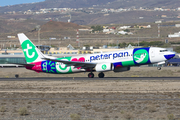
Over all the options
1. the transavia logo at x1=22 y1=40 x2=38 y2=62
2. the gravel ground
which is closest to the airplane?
the transavia logo at x1=22 y1=40 x2=38 y2=62

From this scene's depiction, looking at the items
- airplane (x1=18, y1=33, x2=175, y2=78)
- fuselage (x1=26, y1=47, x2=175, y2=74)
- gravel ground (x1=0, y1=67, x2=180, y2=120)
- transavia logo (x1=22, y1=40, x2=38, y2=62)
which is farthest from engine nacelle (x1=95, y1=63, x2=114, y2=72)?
gravel ground (x1=0, y1=67, x2=180, y2=120)

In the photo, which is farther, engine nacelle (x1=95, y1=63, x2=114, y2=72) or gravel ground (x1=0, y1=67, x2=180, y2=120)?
engine nacelle (x1=95, y1=63, x2=114, y2=72)

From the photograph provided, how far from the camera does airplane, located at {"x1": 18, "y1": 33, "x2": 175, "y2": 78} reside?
43812mm

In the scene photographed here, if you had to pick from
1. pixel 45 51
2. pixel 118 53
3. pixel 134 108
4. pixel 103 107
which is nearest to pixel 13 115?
pixel 103 107

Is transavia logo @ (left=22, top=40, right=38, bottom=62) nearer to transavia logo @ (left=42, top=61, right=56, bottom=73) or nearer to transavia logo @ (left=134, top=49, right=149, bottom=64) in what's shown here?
transavia logo @ (left=42, top=61, right=56, bottom=73)

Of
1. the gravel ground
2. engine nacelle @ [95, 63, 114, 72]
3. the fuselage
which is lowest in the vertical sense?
the gravel ground

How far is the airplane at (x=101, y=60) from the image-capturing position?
43.8 metres

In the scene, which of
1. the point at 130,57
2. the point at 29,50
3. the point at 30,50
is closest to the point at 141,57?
the point at 130,57

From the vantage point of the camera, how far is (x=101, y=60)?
151 ft

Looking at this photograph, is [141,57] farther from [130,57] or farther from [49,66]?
[49,66]

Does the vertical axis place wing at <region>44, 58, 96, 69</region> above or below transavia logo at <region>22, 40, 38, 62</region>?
below

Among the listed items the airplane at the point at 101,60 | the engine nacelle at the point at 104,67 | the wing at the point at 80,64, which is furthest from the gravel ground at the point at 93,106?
the wing at the point at 80,64

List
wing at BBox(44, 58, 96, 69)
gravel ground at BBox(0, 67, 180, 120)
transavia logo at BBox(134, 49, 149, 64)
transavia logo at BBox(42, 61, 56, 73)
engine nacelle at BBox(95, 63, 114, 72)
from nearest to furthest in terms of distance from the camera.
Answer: gravel ground at BBox(0, 67, 180, 120), transavia logo at BBox(134, 49, 149, 64), engine nacelle at BBox(95, 63, 114, 72), wing at BBox(44, 58, 96, 69), transavia logo at BBox(42, 61, 56, 73)

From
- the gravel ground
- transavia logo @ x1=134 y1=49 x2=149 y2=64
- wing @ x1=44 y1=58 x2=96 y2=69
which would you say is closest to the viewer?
the gravel ground
